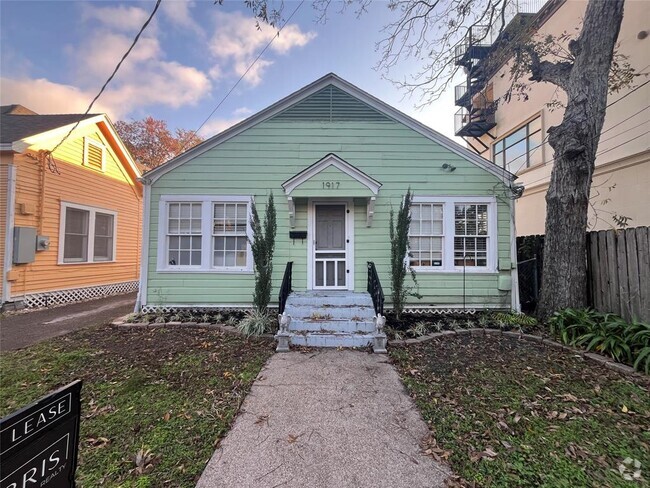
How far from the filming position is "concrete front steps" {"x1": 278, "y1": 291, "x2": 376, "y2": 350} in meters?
4.70

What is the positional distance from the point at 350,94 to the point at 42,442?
7.40 metres

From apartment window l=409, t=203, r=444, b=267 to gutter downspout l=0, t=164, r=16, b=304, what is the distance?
10.2 metres

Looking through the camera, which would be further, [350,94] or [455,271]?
[350,94]

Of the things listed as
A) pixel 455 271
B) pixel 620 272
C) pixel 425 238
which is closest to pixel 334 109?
pixel 425 238

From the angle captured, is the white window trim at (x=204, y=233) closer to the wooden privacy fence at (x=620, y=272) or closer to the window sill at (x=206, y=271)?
the window sill at (x=206, y=271)

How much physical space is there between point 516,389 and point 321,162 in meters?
5.07

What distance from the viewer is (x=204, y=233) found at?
6.41 m

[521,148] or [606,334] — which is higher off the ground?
[521,148]

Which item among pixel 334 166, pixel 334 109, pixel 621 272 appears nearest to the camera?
pixel 621 272

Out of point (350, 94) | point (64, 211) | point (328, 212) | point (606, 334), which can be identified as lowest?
point (606, 334)

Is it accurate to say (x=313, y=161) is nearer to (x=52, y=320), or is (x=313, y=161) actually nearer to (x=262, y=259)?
(x=262, y=259)

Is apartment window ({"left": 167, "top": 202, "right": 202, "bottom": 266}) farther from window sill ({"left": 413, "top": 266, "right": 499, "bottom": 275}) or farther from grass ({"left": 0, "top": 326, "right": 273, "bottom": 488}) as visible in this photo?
window sill ({"left": 413, "top": 266, "right": 499, "bottom": 275})

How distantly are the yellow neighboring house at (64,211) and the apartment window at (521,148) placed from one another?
14003mm

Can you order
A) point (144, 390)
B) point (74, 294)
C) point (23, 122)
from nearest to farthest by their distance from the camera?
point (144, 390) → point (74, 294) → point (23, 122)
